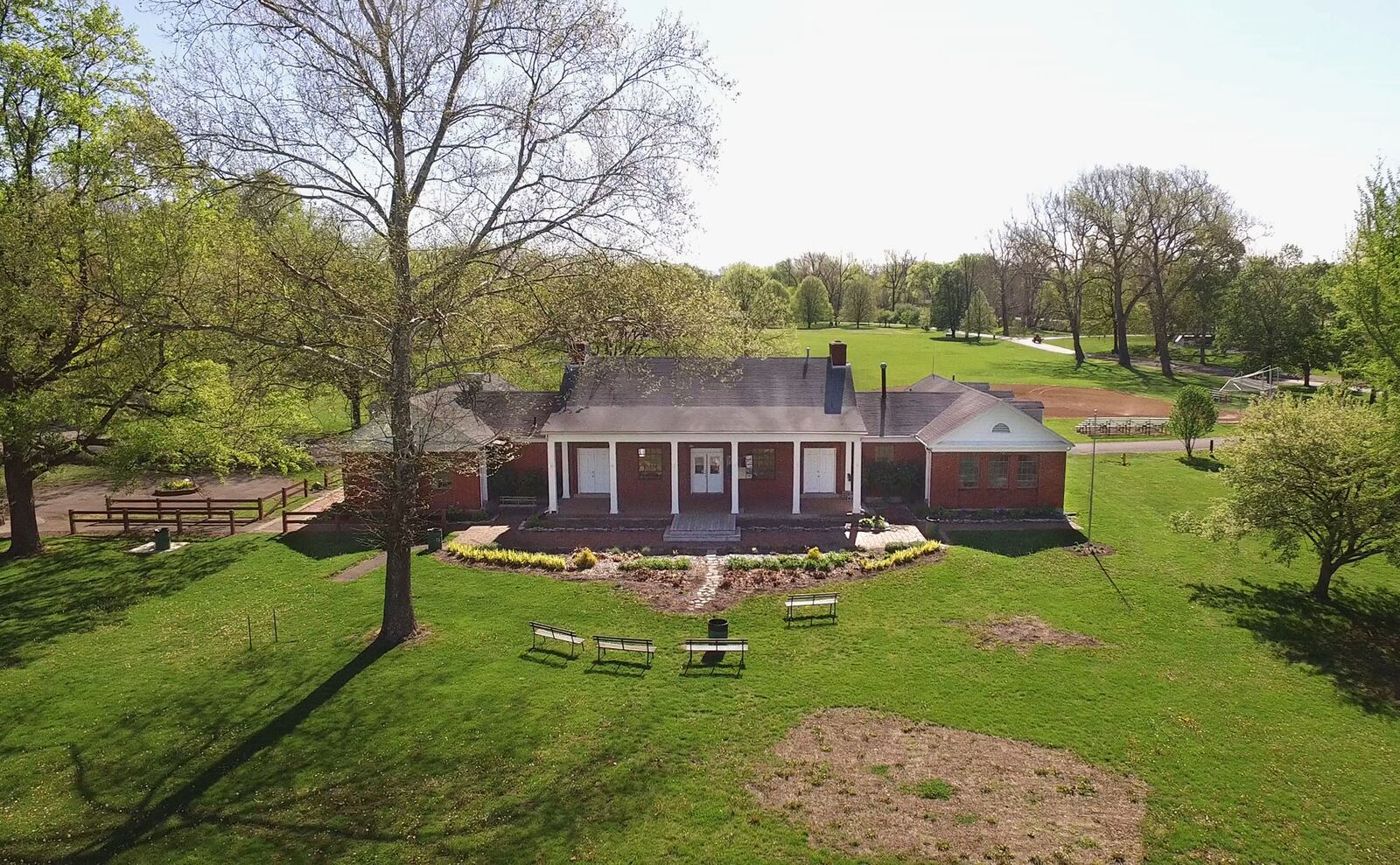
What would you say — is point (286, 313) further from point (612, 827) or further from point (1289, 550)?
point (1289, 550)

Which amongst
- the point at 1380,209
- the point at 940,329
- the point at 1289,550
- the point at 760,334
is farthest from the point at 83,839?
the point at 940,329

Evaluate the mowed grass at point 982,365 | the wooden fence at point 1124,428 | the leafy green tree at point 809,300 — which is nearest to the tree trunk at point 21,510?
the mowed grass at point 982,365

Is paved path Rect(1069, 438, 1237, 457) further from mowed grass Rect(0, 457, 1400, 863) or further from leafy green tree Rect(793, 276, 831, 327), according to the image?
leafy green tree Rect(793, 276, 831, 327)

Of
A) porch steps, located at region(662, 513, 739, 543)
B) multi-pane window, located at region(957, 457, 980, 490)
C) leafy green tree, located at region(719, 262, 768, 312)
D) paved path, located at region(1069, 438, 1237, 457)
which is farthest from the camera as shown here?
leafy green tree, located at region(719, 262, 768, 312)

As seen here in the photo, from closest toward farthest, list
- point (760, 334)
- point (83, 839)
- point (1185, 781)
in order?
1. point (83, 839)
2. point (1185, 781)
3. point (760, 334)

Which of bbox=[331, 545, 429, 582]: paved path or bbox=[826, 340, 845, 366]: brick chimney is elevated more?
bbox=[826, 340, 845, 366]: brick chimney

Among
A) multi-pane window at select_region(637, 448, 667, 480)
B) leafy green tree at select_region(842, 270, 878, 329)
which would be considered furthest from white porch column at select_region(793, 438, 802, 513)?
leafy green tree at select_region(842, 270, 878, 329)

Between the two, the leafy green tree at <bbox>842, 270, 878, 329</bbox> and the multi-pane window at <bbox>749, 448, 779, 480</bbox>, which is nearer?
the multi-pane window at <bbox>749, 448, 779, 480</bbox>

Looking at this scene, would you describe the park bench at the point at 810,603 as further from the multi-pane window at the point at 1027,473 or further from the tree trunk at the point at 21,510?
the tree trunk at the point at 21,510
